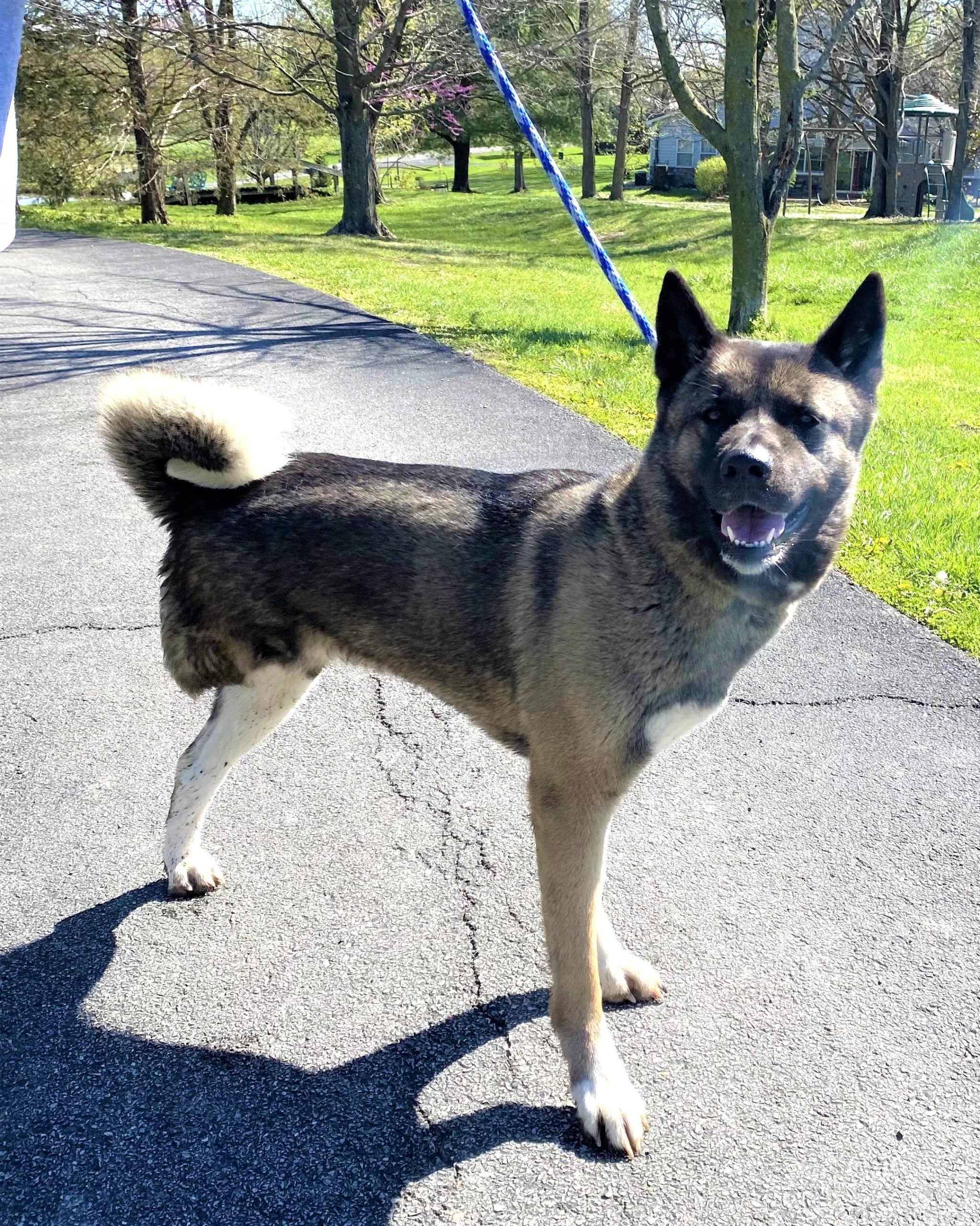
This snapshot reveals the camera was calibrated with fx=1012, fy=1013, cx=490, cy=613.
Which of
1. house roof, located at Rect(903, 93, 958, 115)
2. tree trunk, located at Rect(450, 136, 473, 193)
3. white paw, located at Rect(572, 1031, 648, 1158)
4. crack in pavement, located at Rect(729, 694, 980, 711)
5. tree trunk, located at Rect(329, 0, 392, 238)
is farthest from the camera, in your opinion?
tree trunk, located at Rect(450, 136, 473, 193)

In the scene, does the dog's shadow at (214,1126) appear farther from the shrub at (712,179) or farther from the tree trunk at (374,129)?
the shrub at (712,179)

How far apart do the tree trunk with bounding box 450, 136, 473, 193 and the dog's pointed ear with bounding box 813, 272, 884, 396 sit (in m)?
44.9

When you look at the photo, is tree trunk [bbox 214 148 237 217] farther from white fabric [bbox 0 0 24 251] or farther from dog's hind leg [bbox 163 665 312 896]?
dog's hind leg [bbox 163 665 312 896]

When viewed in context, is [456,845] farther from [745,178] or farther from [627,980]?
[745,178]

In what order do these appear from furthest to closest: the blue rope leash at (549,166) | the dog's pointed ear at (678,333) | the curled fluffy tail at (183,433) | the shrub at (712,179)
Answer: the shrub at (712,179) → the blue rope leash at (549,166) → the curled fluffy tail at (183,433) → the dog's pointed ear at (678,333)

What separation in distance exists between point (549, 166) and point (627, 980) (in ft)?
9.49

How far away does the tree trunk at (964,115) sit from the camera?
2345cm

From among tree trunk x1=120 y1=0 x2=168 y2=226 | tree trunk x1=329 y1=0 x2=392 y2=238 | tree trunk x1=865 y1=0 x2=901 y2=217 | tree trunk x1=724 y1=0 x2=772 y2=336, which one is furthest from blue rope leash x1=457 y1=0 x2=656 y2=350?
tree trunk x1=865 y1=0 x2=901 y2=217

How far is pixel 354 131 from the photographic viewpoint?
68.4ft

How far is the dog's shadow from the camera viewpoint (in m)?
2.04

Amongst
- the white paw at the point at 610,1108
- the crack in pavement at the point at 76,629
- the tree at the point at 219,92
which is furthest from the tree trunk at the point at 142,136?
the white paw at the point at 610,1108

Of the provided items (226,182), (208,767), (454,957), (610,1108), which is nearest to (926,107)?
(226,182)

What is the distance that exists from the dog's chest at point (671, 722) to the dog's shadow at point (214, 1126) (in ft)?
2.46

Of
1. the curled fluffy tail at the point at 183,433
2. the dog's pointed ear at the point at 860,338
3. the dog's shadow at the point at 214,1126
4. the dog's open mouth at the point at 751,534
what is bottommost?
the dog's shadow at the point at 214,1126
